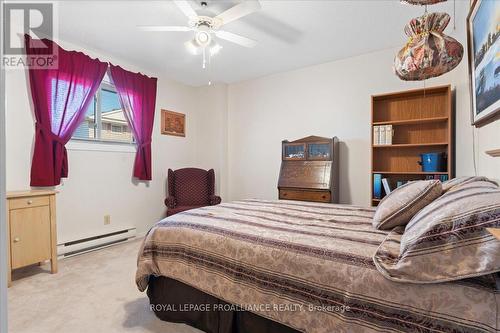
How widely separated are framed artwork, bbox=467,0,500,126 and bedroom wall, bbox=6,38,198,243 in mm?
3750

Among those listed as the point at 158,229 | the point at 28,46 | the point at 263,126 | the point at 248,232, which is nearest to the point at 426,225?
the point at 248,232

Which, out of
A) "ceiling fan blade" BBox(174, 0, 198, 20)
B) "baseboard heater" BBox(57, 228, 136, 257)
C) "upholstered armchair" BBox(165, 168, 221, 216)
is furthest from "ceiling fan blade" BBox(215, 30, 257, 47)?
"baseboard heater" BBox(57, 228, 136, 257)

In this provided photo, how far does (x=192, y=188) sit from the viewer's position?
4016mm

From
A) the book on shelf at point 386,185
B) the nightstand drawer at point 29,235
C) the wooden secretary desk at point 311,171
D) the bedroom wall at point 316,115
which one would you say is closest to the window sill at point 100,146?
the nightstand drawer at point 29,235

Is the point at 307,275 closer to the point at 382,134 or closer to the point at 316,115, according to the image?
the point at 382,134

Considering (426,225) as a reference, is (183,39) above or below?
above

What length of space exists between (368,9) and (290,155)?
191 centimetres

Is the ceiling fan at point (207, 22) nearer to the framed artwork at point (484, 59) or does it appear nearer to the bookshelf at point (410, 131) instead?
the framed artwork at point (484, 59)

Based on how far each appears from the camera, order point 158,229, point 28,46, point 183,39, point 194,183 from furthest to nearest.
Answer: point 194,183 < point 183,39 < point 28,46 < point 158,229

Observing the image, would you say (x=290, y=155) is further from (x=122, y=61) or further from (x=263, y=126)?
(x=122, y=61)

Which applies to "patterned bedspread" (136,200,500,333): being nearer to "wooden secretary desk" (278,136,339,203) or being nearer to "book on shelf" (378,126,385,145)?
"wooden secretary desk" (278,136,339,203)

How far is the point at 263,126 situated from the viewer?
4207mm

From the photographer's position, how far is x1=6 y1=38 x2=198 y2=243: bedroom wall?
102 inches

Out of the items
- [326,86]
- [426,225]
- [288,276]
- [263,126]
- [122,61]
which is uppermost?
[122,61]
